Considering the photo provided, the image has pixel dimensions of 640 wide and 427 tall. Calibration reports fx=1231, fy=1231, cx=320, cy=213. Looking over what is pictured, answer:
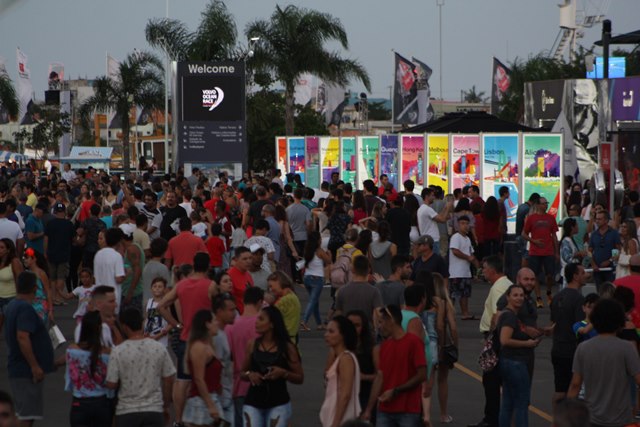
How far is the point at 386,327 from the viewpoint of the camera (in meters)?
8.80

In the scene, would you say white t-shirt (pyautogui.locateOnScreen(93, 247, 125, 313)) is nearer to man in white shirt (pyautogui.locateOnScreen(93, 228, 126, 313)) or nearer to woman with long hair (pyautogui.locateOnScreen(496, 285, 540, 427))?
man in white shirt (pyautogui.locateOnScreen(93, 228, 126, 313))

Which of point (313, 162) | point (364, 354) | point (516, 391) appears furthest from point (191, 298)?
point (313, 162)

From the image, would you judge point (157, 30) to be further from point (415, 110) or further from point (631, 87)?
point (631, 87)

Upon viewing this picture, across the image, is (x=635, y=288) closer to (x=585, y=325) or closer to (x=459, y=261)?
(x=585, y=325)

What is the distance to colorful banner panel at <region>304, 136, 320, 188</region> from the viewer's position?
→ 3881 cm

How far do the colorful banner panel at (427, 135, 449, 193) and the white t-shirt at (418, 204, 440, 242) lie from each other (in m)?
8.92

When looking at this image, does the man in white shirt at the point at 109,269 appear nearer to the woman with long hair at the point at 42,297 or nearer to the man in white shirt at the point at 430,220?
the woman with long hair at the point at 42,297

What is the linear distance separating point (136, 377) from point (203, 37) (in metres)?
41.4

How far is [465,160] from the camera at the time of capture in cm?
2933

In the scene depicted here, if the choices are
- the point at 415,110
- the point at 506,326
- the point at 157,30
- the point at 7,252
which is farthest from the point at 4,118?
the point at 506,326

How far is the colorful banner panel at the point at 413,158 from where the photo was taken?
31.1 m

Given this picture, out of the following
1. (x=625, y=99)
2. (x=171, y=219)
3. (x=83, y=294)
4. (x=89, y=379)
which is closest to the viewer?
(x=89, y=379)

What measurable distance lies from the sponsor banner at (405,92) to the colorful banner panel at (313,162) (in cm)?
1398

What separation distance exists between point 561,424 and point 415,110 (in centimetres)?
4752
